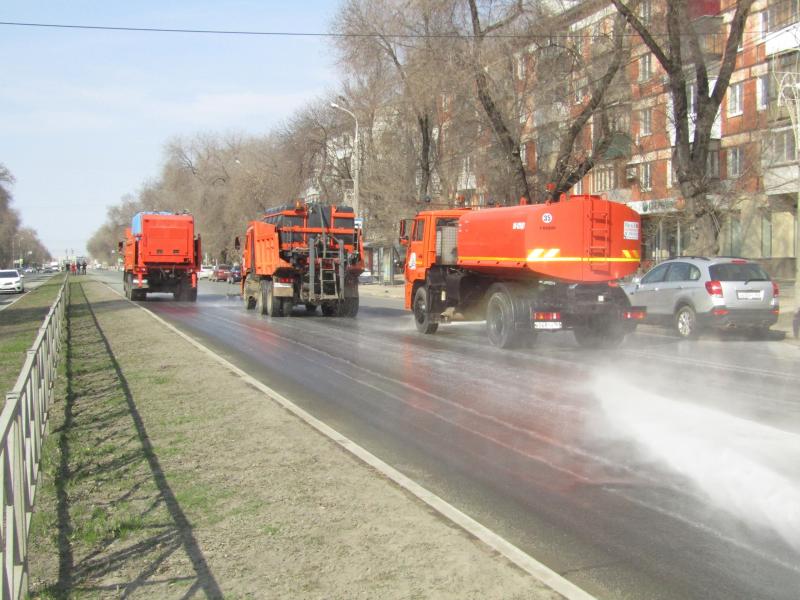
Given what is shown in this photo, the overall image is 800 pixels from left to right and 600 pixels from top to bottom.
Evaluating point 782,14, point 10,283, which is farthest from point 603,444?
point 10,283

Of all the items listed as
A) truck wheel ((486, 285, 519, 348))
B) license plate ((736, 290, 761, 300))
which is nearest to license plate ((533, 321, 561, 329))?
truck wheel ((486, 285, 519, 348))

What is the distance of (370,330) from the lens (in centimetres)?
1906

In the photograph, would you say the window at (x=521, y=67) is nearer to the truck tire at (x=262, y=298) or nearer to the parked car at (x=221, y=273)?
the truck tire at (x=262, y=298)

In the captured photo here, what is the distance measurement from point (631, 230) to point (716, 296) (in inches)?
106

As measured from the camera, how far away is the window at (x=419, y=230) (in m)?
18.2

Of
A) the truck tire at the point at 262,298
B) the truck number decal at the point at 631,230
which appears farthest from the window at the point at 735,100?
the truck number decal at the point at 631,230

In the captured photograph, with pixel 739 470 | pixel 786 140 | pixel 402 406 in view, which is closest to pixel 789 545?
pixel 739 470

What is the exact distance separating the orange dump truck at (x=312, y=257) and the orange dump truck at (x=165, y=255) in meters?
9.74

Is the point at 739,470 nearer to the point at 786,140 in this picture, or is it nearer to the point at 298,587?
the point at 298,587

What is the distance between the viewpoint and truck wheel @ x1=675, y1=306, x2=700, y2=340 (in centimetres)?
1636

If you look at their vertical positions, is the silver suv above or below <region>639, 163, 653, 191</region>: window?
below

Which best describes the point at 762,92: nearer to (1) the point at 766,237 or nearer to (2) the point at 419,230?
(1) the point at 766,237

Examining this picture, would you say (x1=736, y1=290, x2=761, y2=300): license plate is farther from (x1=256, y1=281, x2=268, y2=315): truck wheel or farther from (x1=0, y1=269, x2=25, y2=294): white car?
(x1=0, y1=269, x2=25, y2=294): white car

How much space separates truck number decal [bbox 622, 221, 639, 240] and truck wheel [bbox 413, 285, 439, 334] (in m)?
4.76
